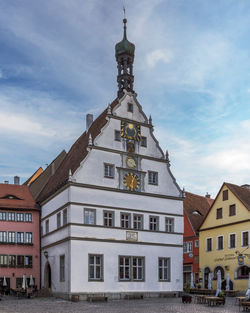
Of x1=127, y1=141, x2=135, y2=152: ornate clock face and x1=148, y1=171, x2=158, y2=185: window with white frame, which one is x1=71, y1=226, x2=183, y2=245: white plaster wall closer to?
x1=148, y1=171, x2=158, y2=185: window with white frame

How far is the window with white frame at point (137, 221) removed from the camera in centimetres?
3488

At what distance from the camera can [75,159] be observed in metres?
36.6

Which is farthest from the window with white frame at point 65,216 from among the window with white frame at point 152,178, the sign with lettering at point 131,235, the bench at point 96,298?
the window with white frame at point 152,178

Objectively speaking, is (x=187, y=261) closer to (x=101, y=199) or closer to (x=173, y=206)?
(x=173, y=206)

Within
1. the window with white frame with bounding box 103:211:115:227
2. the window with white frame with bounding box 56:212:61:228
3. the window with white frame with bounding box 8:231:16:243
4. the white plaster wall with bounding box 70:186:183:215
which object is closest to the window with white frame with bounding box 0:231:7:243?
the window with white frame with bounding box 8:231:16:243

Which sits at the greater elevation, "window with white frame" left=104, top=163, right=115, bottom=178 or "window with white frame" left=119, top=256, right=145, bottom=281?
"window with white frame" left=104, top=163, right=115, bottom=178

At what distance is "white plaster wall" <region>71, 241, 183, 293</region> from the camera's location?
103 ft

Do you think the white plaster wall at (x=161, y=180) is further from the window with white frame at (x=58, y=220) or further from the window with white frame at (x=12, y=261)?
the window with white frame at (x=12, y=261)

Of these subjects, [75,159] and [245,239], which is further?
[245,239]

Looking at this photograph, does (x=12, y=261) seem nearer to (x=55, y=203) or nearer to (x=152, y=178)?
(x=55, y=203)

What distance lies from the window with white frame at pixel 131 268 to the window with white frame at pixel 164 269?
1710mm

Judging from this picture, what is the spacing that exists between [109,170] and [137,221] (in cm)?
441

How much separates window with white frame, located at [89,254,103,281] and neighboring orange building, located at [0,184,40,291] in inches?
289

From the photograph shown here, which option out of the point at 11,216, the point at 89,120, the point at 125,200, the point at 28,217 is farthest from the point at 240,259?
the point at 11,216
